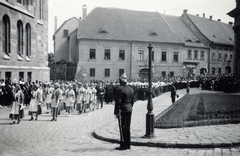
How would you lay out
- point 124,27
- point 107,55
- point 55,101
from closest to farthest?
point 55,101, point 107,55, point 124,27

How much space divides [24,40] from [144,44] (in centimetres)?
2198

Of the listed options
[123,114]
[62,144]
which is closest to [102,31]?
[62,144]

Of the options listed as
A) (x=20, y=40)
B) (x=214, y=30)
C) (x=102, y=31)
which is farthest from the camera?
(x=214, y=30)

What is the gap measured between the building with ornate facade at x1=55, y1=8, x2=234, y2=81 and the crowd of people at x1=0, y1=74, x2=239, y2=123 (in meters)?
12.2

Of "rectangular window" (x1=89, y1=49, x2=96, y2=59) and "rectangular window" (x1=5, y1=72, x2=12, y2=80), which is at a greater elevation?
"rectangular window" (x1=89, y1=49, x2=96, y2=59)

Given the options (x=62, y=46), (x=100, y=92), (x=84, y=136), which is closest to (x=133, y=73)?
(x=62, y=46)

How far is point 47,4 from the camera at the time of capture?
28.2m

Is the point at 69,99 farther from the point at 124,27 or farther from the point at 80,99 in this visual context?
the point at 124,27

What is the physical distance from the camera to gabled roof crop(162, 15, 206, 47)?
4616 centimetres

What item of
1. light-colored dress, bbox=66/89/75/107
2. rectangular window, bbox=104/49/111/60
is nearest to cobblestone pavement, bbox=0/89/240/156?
light-colored dress, bbox=66/89/75/107

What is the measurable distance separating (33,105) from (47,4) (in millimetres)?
18664

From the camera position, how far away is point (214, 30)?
1971 inches

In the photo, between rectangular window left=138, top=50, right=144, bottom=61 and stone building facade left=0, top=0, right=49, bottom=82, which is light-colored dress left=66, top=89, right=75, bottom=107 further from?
rectangular window left=138, top=50, right=144, bottom=61

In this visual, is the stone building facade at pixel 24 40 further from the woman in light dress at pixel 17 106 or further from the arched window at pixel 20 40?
the woman in light dress at pixel 17 106
